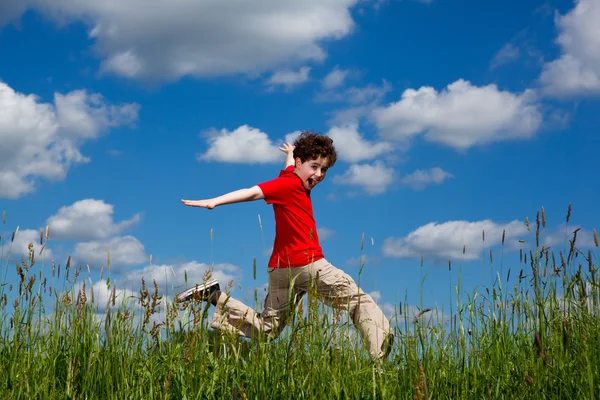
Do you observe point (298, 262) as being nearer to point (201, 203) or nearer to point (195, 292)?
point (201, 203)

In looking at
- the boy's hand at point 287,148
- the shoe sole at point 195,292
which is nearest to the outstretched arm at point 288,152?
the boy's hand at point 287,148

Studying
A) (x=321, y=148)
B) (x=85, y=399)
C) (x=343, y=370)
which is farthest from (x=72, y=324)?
(x=321, y=148)

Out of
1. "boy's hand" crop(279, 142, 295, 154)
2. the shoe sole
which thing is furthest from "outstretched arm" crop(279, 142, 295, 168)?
the shoe sole

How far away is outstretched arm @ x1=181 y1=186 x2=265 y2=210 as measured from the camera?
15.0 feet

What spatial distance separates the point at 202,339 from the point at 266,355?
1.29ft

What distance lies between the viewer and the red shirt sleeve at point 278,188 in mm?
5430

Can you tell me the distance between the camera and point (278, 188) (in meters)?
5.49

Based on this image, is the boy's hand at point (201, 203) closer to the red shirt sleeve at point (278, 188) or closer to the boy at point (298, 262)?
the boy at point (298, 262)

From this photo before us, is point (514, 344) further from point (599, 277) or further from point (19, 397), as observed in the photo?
point (19, 397)

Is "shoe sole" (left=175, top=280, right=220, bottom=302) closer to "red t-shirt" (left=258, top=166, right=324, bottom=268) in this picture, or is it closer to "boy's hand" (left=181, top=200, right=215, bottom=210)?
"boy's hand" (left=181, top=200, right=215, bottom=210)

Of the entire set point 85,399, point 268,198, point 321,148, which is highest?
point 321,148

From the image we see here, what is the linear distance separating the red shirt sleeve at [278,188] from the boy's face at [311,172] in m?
0.18

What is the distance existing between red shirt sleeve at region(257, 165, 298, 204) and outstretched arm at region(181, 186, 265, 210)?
59 mm

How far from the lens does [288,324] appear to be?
11.1ft
